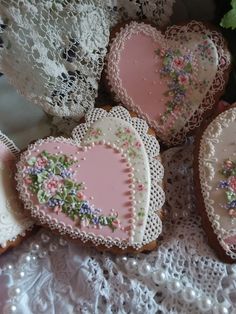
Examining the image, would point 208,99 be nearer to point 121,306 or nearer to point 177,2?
point 177,2

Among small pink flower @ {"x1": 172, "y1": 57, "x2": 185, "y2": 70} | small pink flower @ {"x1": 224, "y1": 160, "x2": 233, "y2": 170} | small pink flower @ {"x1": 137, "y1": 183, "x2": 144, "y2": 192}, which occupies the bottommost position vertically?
small pink flower @ {"x1": 137, "y1": 183, "x2": 144, "y2": 192}

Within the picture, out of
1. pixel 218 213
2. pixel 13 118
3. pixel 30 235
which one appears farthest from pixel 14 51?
pixel 218 213

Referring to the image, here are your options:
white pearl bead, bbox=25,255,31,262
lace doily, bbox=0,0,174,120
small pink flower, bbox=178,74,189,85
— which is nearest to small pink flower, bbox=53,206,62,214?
white pearl bead, bbox=25,255,31,262

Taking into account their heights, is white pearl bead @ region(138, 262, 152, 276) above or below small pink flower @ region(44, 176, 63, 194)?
below

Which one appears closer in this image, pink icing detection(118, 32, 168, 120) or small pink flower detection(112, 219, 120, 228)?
small pink flower detection(112, 219, 120, 228)

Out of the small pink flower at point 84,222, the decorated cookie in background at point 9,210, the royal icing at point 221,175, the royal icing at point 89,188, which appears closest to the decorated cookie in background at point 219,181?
the royal icing at point 221,175

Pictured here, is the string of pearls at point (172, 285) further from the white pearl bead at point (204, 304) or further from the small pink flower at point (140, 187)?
the small pink flower at point (140, 187)

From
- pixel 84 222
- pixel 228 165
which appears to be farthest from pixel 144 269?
pixel 228 165

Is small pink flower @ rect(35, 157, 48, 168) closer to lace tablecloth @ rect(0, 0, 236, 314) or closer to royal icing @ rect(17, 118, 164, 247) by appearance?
royal icing @ rect(17, 118, 164, 247)

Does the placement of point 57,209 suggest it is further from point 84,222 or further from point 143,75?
point 143,75
